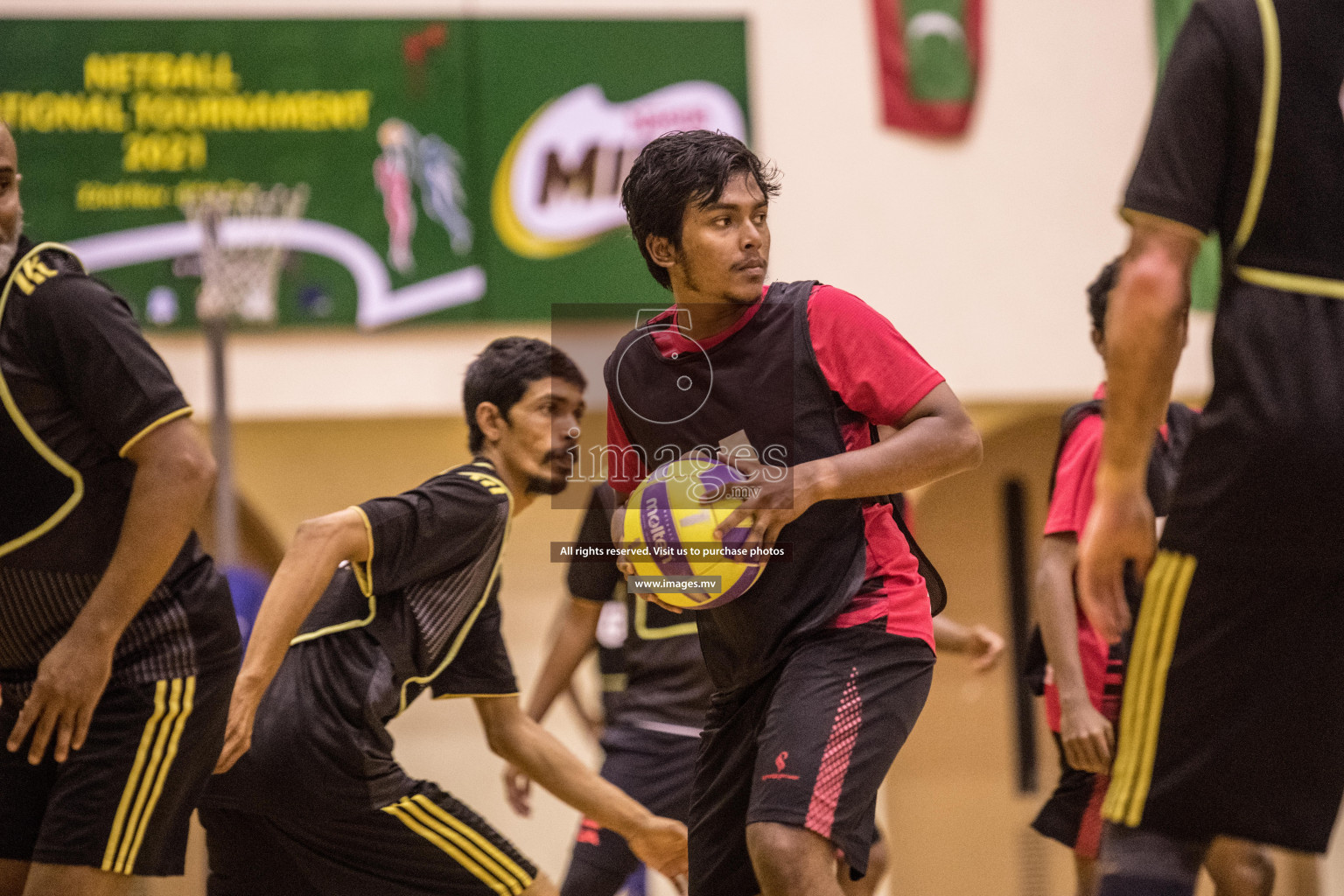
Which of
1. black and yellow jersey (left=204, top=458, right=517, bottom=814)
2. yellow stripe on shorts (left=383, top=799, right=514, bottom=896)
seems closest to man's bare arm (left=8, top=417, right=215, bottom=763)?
black and yellow jersey (left=204, top=458, right=517, bottom=814)

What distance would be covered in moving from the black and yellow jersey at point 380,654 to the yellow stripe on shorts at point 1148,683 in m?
1.91

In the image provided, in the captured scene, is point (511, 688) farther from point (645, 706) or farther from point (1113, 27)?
point (1113, 27)

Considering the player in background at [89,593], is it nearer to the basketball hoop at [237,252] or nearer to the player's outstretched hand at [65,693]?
the player's outstretched hand at [65,693]

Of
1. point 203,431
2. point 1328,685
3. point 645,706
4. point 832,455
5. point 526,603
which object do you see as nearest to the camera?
point 1328,685

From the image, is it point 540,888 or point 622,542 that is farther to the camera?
point 540,888

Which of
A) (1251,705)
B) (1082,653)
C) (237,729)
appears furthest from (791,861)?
(1082,653)

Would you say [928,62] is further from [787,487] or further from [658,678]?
[787,487]

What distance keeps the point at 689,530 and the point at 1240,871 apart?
2.16 metres

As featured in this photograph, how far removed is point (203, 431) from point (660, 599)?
24.2 feet

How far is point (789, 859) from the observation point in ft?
8.73

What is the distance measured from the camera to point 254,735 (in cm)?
343

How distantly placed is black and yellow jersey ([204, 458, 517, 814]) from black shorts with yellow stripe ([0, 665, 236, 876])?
0.45 meters

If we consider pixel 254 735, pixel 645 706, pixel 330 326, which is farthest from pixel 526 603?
pixel 254 735

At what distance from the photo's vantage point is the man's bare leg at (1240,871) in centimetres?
391
